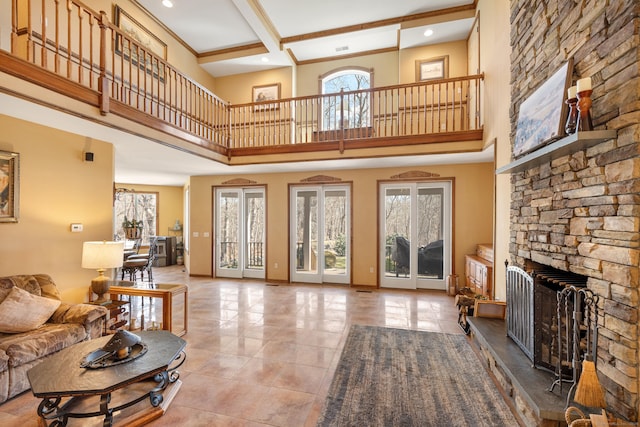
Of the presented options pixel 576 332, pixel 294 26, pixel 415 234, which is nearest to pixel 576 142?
pixel 576 332

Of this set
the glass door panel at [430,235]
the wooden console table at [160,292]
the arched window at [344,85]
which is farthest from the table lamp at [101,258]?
the glass door panel at [430,235]

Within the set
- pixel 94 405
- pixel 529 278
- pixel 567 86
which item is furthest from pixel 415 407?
pixel 567 86

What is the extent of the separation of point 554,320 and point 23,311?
459 cm

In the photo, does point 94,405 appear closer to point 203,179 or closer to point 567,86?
point 567,86

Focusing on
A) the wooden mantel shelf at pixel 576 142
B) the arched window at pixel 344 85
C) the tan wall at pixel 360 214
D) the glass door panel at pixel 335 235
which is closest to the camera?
the wooden mantel shelf at pixel 576 142

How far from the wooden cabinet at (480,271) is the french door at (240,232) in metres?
4.48

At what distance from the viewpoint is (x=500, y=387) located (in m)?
2.54

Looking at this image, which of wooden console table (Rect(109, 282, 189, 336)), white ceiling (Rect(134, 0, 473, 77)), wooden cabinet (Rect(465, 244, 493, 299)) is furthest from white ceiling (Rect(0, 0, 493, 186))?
wooden console table (Rect(109, 282, 189, 336))

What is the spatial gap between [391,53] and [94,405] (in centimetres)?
748

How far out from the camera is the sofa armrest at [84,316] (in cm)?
292

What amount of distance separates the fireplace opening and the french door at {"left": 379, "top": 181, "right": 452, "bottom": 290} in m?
3.30

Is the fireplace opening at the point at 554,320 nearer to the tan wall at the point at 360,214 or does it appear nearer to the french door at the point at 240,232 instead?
the tan wall at the point at 360,214

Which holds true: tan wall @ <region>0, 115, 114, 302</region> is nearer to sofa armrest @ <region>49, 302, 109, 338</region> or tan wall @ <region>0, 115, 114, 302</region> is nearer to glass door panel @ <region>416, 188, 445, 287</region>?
sofa armrest @ <region>49, 302, 109, 338</region>

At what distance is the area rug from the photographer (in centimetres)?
216
